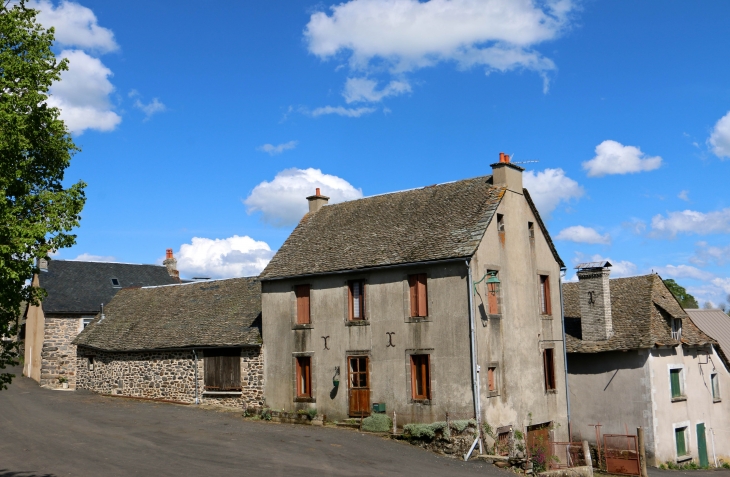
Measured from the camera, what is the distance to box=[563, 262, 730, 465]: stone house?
27281 mm

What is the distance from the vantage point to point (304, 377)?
27312 millimetres

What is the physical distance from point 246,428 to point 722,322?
27.5 metres

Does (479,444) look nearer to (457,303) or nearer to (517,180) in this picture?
(457,303)

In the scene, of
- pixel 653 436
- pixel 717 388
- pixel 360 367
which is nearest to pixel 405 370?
pixel 360 367

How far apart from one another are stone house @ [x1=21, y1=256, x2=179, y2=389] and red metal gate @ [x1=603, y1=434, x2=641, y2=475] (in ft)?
96.1

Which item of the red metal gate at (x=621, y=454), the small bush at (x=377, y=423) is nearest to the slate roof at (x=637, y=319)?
the red metal gate at (x=621, y=454)

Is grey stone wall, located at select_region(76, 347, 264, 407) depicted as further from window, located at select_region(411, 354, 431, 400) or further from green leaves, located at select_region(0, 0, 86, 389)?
green leaves, located at select_region(0, 0, 86, 389)

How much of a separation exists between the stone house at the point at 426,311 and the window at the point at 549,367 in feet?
0.19

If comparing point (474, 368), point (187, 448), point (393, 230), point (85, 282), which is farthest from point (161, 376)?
Result: point (85, 282)

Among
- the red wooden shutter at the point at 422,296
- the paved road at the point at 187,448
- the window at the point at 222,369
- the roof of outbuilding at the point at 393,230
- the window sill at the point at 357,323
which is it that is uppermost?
the roof of outbuilding at the point at 393,230

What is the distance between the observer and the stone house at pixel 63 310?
4066 centimetres

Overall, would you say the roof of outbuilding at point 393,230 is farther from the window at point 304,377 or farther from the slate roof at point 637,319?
the slate roof at point 637,319

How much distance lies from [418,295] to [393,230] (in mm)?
3330

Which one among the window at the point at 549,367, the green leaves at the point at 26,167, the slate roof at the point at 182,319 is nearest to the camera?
the green leaves at the point at 26,167
